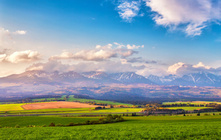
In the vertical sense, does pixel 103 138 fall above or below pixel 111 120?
above

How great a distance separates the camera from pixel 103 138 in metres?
35.0

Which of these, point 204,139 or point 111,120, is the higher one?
point 204,139

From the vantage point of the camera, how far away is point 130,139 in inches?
1323

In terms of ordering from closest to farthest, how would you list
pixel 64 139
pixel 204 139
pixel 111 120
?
pixel 204 139, pixel 64 139, pixel 111 120

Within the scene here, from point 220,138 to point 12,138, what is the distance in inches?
1669

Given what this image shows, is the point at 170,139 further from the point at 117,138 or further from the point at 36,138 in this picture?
the point at 36,138

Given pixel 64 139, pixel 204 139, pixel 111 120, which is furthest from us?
pixel 111 120

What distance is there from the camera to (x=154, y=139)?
3334cm

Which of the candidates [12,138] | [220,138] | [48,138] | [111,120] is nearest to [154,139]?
[220,138]

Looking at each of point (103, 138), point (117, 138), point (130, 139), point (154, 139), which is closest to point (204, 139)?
point (154, 139)

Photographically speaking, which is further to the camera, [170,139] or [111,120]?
[111,120]

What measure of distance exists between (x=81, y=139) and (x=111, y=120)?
5280cm

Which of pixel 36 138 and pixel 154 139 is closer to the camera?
pixel 154 139

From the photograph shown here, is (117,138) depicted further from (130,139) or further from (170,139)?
(170,139)
